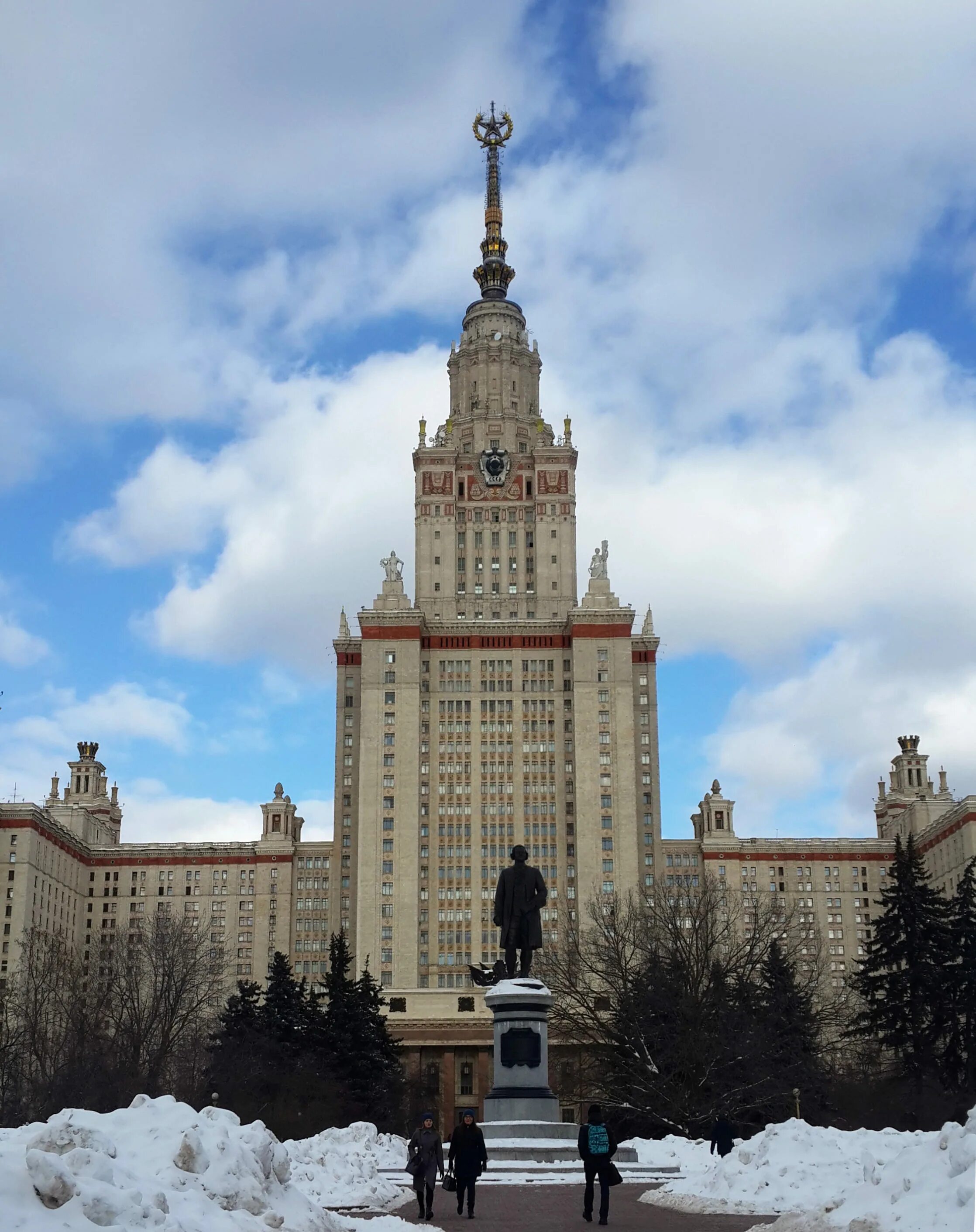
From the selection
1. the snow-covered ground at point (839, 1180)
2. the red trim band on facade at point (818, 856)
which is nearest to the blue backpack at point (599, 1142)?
the snow-covered ground at point (839, 1180)

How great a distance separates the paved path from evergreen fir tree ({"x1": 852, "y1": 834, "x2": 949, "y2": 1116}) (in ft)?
113

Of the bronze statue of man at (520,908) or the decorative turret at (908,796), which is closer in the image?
the bronze statue of man at (520,908)

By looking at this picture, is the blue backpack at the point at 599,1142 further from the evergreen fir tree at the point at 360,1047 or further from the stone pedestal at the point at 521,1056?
the evergreen fir tree at the point at 360,1047

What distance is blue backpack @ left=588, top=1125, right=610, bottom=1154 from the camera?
1978cm

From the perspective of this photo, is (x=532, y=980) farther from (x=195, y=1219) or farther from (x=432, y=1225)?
(x=195, y=1219)

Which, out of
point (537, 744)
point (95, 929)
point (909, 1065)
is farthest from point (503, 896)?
point (95, 929)

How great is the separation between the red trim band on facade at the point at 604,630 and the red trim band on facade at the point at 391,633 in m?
14.5

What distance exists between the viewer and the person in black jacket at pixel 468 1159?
20469 millimetres

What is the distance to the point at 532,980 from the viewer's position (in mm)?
33844

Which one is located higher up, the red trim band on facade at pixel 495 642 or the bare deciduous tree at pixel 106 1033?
the red trim band on facade at pixel 495 642

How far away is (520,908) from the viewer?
34.9 m

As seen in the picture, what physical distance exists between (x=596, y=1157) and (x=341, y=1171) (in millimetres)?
7801

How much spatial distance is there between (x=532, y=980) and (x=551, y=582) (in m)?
100

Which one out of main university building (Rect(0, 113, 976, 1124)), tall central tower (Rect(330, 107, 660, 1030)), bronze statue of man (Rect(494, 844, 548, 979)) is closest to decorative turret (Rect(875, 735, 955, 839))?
main university building (Rect(0, 113, 976, 1124))
